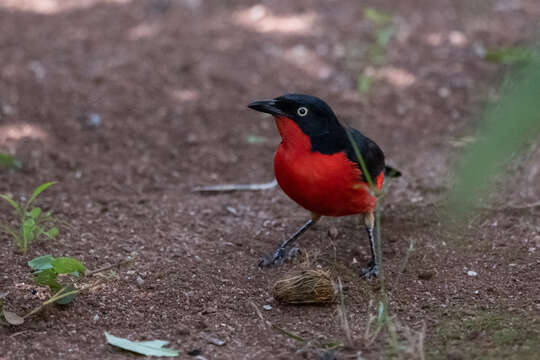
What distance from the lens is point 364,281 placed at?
394cm

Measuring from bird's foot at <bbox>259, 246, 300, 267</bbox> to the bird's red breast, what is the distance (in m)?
0.49

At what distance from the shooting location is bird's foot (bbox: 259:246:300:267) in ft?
13.4

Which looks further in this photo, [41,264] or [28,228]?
[28,228]

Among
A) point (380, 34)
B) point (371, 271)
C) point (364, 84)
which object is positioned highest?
point (380, 34)

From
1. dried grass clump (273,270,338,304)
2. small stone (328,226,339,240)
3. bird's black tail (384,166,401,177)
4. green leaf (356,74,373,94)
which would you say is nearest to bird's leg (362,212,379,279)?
small stone (328,226,339,240)

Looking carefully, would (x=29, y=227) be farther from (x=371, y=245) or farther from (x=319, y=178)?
(x=371, y=245)

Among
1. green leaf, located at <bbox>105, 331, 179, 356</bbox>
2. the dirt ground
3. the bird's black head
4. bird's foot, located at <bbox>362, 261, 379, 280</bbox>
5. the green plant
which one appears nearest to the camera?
green leaf, located at <bbox>105, 331, 179, 356</bbox>

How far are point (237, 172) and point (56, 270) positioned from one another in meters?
2.80

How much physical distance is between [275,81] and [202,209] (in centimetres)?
241

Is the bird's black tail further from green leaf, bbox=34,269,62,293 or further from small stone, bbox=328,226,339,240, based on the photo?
green leaf, bbox=34,269,62,293

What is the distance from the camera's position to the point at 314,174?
365 cm

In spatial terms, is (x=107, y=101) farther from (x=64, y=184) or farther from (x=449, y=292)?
(x=449, y=292)

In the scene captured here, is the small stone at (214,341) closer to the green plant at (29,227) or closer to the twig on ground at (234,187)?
the green plant at (29,227)

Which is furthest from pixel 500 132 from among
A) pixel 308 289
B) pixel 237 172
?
pixel 237 172
